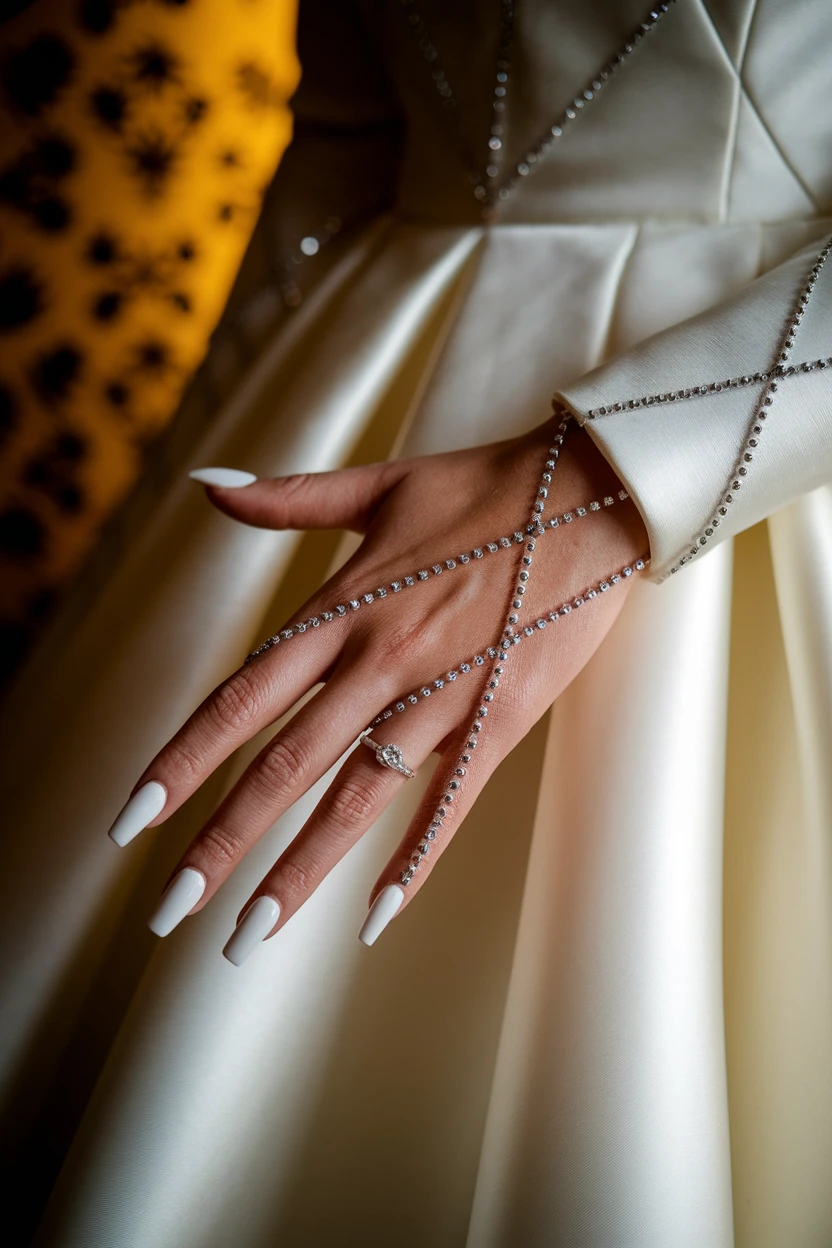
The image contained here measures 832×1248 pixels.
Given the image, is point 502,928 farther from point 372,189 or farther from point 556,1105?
point 372,189

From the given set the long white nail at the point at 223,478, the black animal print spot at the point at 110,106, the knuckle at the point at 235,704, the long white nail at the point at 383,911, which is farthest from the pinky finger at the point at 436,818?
the black animal print spot at the point at 110,106

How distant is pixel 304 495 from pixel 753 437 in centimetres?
30

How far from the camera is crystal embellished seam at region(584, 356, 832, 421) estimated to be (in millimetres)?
520

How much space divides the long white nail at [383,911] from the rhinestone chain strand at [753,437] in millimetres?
277

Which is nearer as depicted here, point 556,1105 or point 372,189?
point 556,1105

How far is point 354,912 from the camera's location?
21.9 inches

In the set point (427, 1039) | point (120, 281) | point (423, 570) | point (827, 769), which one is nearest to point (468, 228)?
point (120, 281)

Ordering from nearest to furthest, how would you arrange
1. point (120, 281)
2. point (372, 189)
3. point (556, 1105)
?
point (556, 1105) < point (120, 281) < point (372, 189)

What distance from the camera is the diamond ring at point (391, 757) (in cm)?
47

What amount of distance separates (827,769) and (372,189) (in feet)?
2.79

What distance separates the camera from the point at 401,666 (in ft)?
1.59

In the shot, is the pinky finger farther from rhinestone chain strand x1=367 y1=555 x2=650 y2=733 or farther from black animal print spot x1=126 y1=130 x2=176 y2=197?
black animal print spot x1=126 y1=130 x2=176 y2=197

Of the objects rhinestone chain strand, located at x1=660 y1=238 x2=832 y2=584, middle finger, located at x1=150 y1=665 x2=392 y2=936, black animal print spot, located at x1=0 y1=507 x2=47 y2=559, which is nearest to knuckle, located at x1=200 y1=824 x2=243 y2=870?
middle finger, located at x1=150 y1=665 x2=392 y2=936

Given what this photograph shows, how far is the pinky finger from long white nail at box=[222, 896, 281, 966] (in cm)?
5
